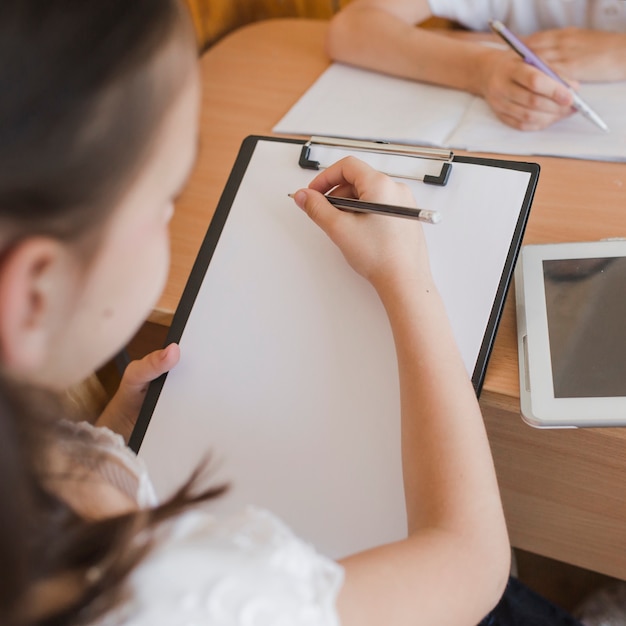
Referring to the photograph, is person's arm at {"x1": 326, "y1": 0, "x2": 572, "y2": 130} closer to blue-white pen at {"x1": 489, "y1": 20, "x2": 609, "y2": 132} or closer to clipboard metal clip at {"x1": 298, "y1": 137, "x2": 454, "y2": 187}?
blue-white pen at {"x1": 489, "y1": 20, "x2": 609, "y2": 132}

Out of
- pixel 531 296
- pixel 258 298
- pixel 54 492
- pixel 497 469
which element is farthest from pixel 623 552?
pixel 54 492

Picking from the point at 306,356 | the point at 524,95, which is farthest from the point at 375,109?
the point at 306,356

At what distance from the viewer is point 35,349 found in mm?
345

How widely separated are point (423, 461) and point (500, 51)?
22.0 inches

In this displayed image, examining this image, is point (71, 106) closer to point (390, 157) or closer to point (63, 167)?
point (63, 167)

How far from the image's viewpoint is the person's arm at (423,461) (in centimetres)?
45

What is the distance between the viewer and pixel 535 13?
38.7 inches

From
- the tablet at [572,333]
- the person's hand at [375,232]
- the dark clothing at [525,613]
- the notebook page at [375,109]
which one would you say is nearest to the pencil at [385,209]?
the person's hand at [375,232]

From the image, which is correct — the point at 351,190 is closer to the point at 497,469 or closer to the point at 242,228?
the point at 242,228

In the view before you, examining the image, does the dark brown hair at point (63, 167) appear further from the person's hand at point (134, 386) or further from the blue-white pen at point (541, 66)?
the blue-white pen at point (541, 66)

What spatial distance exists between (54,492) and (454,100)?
0.66m

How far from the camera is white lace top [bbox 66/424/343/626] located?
36cm

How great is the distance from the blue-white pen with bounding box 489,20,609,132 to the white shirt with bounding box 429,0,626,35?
0.20 metres

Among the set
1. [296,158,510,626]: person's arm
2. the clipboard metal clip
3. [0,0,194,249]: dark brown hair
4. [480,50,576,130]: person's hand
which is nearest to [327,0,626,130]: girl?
[480,50,576,130]: person's hand
